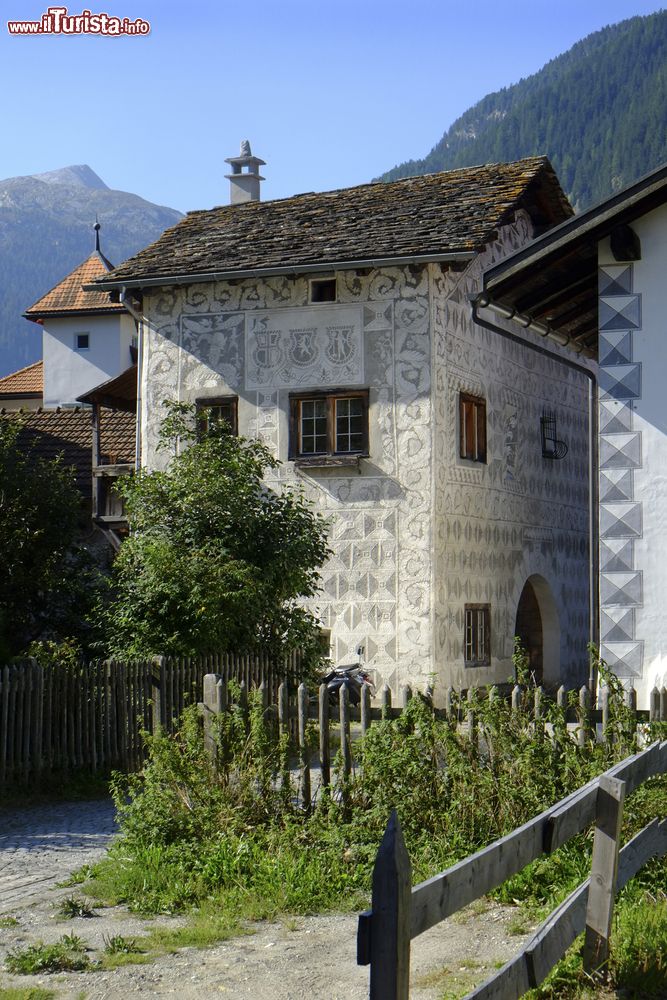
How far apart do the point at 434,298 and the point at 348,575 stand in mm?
4413

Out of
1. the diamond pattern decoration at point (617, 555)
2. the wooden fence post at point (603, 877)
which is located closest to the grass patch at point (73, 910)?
the wooden fence post at point (603, 877)

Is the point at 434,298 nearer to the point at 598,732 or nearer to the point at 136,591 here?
the point at 136,591

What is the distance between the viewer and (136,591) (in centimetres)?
1559

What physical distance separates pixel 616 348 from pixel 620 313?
35 cm

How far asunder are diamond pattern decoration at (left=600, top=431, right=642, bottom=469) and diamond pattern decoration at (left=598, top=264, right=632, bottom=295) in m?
1.43

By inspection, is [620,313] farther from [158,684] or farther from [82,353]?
[82,353]

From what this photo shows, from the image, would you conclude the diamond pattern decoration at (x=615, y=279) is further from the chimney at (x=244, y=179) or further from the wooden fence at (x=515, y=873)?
the chimney at (x=244, y=179)

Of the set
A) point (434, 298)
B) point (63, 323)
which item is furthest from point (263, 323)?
point (63, 323)

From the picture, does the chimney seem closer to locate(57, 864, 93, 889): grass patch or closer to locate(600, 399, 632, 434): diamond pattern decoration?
locate(600, 399, 632, 434): diamond pattern decoration

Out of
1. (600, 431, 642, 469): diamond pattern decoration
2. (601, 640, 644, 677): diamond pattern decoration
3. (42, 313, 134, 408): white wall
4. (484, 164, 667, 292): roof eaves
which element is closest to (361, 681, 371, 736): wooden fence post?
(601, 640, 644, 677): diamond pattern decoration

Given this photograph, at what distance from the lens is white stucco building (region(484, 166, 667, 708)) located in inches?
520

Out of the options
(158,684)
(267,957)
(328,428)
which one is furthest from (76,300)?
(267,957)

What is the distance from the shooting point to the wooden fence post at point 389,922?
4.26 meters

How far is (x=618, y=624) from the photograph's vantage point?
43.8 feet
